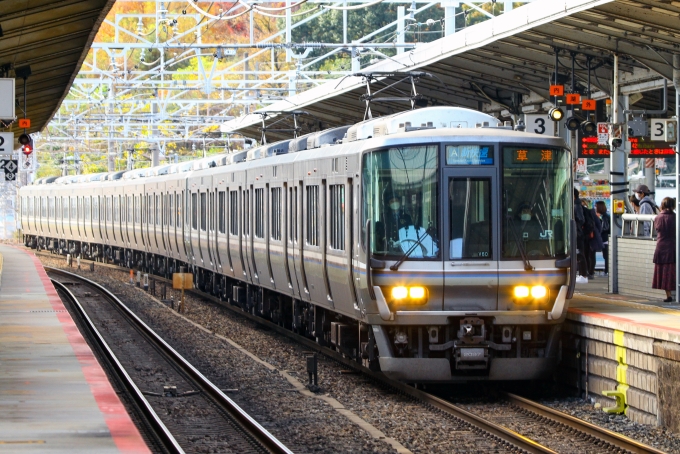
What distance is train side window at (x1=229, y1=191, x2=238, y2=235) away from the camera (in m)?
22.4

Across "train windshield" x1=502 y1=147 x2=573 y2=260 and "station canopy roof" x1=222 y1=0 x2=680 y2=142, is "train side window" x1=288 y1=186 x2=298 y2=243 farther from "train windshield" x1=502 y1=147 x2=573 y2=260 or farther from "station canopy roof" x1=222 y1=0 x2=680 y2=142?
"train windshield" x1=502 y1=147 x2=573 y2=260

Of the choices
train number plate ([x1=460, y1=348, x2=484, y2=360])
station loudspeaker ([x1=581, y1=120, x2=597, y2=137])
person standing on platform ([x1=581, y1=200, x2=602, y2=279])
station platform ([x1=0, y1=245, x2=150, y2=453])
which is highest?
station loudspeaker ([x1=581, y1=120, x2=597, y2=137])

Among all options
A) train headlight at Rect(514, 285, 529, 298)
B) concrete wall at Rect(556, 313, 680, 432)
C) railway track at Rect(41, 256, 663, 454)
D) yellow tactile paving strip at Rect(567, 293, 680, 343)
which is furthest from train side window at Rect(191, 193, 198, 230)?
train headlight at Rect(514, 285, 529, 298)

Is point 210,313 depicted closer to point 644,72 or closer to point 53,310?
point 53,310

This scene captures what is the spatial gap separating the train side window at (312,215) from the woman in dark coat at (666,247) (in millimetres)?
4506

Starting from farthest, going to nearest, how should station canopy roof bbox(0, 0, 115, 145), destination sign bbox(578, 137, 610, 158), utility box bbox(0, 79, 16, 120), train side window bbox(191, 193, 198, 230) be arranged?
train side window bbox(191, 193, 198, 230) → destination sign bbox(578, 137, 610, 158) → utility box bbox(0, 79, 16, 120) → station canopy roof bbox(0, 0, 115, 145)

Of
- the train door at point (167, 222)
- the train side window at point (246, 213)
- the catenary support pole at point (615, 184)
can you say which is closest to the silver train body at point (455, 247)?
the catenary support pole at point (615, 184)

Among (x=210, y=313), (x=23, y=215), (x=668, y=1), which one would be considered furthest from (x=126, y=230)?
(x=668, y=1)

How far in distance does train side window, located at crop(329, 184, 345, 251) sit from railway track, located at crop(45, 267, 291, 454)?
2091 mm

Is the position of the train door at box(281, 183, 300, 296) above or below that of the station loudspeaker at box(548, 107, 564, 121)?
below

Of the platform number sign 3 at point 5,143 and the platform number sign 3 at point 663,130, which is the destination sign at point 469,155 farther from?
the platform number sign 3 at point 5,143

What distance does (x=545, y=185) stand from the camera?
12422mm

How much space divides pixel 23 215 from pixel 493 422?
53713 millimetres

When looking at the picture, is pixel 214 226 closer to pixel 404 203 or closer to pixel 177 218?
pixel 177 218
